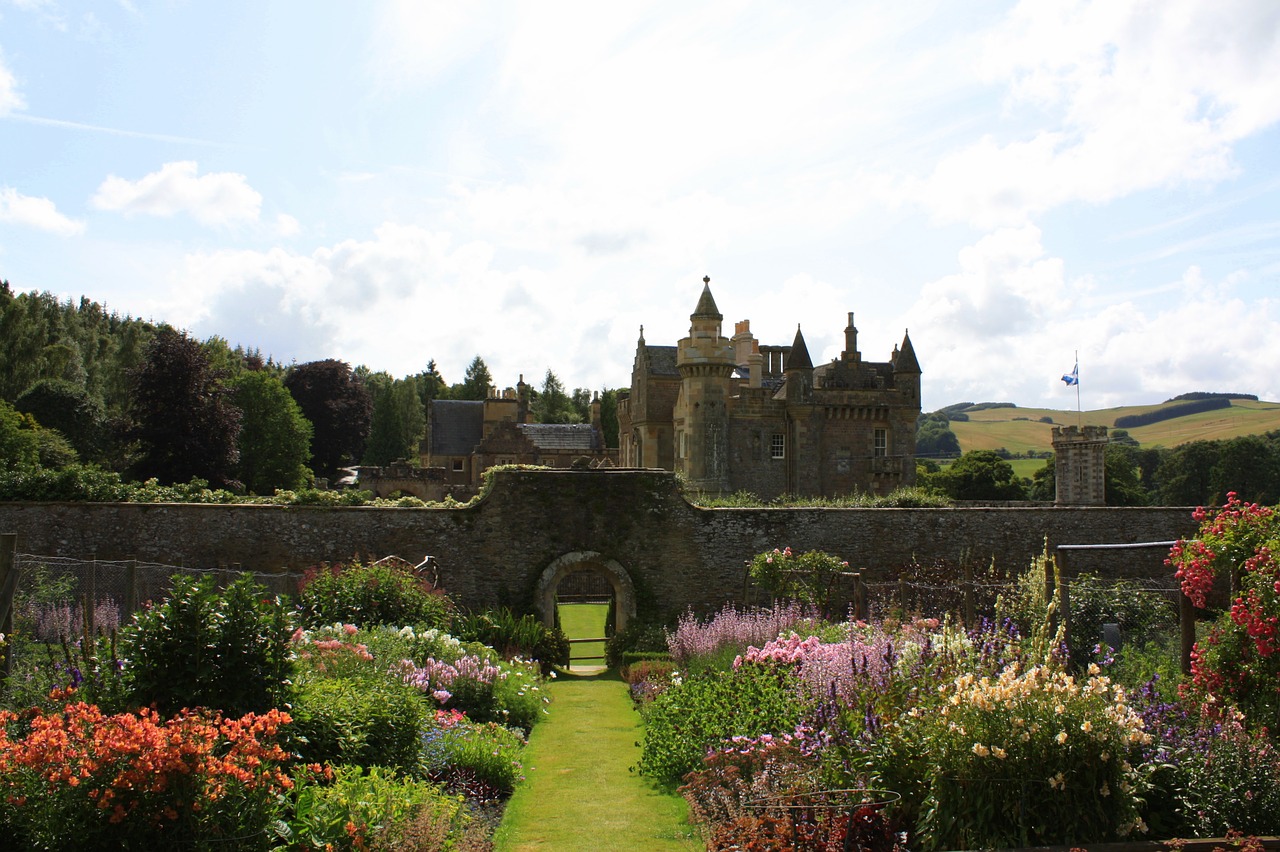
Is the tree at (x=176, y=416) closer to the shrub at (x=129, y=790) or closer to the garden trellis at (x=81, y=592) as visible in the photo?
the garden trellis at (x=81, y=592)

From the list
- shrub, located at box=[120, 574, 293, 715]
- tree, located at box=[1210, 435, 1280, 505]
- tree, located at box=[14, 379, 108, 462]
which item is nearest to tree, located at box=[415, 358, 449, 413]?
tree, located at box=[14, 379, 108, 462]

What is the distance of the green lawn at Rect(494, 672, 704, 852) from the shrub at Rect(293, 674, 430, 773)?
3.77ft

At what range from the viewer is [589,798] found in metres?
9.26

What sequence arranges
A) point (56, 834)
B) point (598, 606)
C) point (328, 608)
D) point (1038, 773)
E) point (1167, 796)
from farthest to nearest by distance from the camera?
point (598, 606) → point (328, 608) → point (1167, 796) → point (1038, 773) → point (56, 834)

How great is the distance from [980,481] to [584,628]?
43.1 meters

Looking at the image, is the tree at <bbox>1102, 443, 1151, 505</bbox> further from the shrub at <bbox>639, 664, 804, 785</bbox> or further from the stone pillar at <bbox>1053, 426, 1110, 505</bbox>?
the shrub at <bbox>639, 664, 804, 785</bbox>

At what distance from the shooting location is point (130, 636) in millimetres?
6691

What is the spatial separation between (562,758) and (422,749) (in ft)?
8.48

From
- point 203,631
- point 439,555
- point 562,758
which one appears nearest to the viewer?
point 203,631

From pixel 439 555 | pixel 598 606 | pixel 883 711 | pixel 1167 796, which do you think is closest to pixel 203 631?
pixel 883 711

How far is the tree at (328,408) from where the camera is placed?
6450cm

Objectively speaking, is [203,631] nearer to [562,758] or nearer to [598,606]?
[562,758]

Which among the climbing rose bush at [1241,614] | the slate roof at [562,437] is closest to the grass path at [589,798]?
the climbing rose bush at [1241,614]

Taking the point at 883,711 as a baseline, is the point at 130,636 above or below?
above
